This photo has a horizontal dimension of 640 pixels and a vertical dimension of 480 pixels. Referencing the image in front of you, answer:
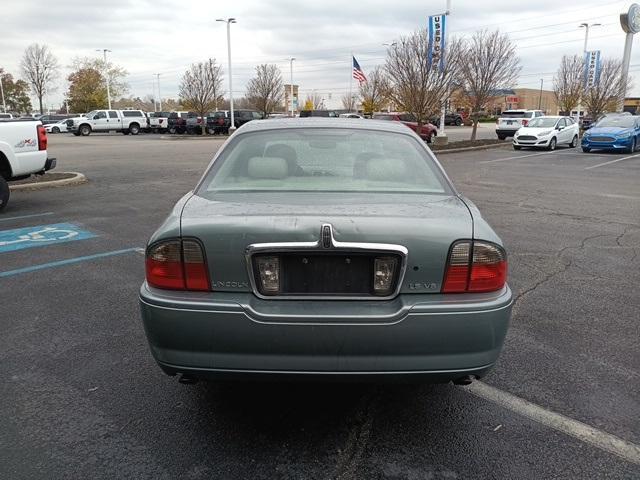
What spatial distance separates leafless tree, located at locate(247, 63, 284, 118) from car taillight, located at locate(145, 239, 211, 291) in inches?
1936

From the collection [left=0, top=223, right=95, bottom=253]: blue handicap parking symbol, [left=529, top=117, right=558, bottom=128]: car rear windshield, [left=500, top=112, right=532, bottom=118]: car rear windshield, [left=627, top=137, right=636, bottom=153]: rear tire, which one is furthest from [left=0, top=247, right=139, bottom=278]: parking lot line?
[left=500, top=112, right=532, bottom=118]: car rear windshield

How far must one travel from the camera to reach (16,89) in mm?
84125

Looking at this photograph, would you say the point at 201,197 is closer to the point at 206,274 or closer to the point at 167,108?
the point at 206,274

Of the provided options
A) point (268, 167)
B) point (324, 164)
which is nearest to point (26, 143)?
point (268, 167)

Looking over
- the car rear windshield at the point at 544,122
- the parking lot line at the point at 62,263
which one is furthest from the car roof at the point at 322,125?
the car rear windshield at the point at 544,122

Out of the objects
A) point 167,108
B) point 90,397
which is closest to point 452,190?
point 90,397

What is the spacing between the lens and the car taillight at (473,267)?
2445 mm

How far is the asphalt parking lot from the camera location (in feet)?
8.25

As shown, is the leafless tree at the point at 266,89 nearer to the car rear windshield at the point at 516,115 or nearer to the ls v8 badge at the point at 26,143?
the car rear windshield at the point at 516,115

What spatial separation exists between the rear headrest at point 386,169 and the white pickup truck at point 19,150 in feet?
25.6

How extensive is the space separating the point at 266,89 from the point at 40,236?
45.6 meters

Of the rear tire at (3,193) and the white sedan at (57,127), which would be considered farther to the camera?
the white sedan at (57,127)

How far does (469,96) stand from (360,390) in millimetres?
24054

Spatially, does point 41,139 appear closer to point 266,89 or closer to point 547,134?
point 547,134
